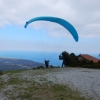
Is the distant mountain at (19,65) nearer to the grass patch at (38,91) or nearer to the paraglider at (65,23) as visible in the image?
the paraglider at (65,23)

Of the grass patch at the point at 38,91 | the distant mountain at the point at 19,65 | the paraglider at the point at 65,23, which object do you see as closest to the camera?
the grass patch at the point at 38,91

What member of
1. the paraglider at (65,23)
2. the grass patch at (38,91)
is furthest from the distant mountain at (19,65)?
the grass patch at (38,91)

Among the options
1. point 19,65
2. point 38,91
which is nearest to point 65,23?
point 38,91

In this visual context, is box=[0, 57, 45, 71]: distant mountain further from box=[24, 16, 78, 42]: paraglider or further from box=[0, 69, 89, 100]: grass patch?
box=[0, 69, 89, 100]: grass patch

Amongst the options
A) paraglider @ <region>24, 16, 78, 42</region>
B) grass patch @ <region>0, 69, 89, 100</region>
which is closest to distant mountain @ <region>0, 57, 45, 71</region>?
paraglider @ <region>24, 16, 78, 42</region>

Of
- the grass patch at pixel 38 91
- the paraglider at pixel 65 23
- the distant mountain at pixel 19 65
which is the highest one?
the paraglider at pixel 65 23

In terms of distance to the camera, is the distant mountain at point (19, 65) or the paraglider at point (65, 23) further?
the distant mountain at point (19, 65)

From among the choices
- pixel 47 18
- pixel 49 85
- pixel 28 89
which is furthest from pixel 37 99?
pixel 47 18

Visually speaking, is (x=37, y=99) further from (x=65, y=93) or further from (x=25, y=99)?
(x=65, y=93)

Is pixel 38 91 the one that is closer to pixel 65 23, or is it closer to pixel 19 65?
pixel 65 23

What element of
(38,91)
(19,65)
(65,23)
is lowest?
(38,91)

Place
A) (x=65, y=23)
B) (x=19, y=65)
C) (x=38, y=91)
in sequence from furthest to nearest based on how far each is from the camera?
1. (x=19, y=65)
2. (x=65, y=23)
3. (x=38, y=91)
